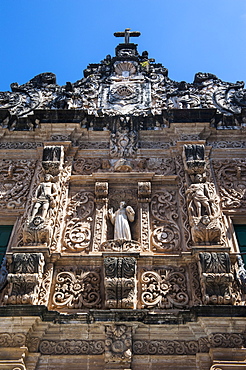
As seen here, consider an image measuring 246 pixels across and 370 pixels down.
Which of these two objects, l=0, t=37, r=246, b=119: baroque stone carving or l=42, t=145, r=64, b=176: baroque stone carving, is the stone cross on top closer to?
l=0, t=37, r=246, b=119: baroque stone carving

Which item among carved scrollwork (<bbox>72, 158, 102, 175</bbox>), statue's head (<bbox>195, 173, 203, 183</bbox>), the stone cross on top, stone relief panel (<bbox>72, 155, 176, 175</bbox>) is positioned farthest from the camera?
the stone cross on top

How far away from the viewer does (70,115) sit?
968cm

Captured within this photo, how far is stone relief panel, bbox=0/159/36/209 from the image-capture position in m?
8.27

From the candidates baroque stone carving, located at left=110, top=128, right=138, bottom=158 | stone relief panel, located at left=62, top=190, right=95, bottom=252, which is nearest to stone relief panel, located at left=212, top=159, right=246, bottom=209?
baroque stone carving, located at left=110, top=128, right=138, bottom=158

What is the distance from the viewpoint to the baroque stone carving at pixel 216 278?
607 cm

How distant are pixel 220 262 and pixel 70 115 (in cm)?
530

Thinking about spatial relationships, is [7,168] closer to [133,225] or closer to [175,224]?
[133,225]

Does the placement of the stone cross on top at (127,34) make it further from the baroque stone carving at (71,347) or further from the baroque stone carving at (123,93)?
the baroque stone carving at (71,347)

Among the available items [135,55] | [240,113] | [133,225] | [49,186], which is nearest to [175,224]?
[133,225]

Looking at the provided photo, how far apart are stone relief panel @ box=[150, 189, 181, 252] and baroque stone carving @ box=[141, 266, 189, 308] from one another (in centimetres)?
Result: 56

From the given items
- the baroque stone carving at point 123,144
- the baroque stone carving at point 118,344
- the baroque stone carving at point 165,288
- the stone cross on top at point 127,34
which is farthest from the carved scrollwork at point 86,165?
the stone cross on top at point 127,34

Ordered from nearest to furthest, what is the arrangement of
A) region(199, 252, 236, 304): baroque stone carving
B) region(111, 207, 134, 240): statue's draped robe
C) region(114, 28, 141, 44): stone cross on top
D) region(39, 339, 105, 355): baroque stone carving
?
region(39, 339, 105, 355): baroque stone carving
region(199, 252, 236, 304): baroque stone carving
region(111, 207, 134, 240): statue's draped robe
region(114, 28, 141, 44): stone cross on top

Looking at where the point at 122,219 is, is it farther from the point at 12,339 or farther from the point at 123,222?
the point at 12,339

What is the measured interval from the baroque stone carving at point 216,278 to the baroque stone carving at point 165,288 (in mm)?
450
